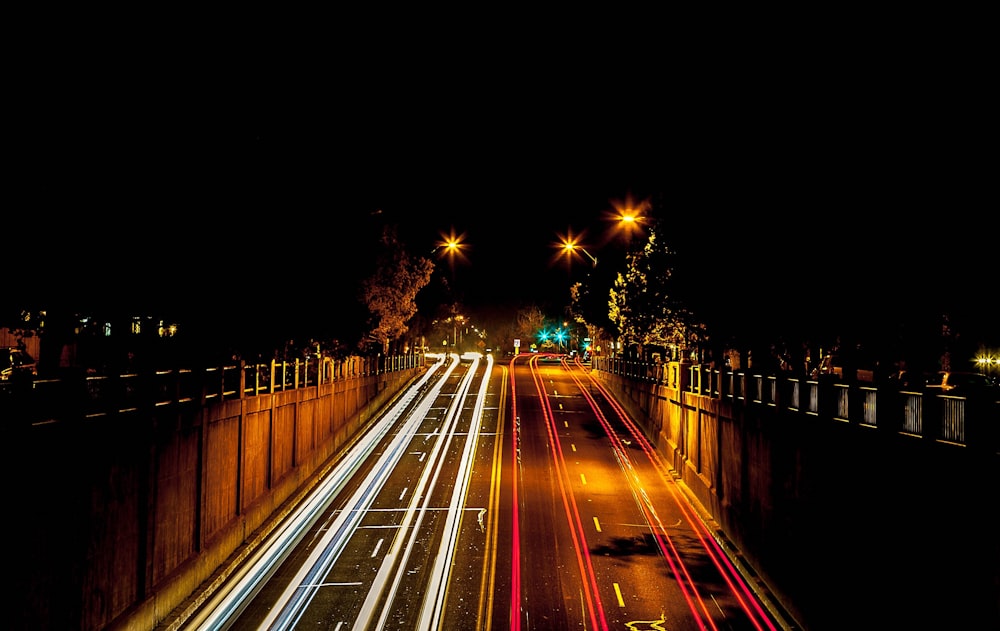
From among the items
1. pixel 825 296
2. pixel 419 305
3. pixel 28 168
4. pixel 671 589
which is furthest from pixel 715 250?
pixel 419 305

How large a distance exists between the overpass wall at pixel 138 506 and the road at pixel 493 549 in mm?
1153

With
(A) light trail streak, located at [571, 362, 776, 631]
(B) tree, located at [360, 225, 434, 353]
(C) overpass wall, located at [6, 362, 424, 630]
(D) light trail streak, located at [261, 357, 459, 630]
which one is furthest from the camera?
(B) tree, located at [360, 225, 434, 353]

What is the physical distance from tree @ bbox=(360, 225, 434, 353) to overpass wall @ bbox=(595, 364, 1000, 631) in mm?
28196

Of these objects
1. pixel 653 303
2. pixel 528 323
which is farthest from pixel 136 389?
pixel 528 323

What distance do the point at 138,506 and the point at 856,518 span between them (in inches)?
459

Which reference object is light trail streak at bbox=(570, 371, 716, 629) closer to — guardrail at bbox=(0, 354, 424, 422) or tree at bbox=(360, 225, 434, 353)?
guardrail at bbox=(0, 354, 424, 422)

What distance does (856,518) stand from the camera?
13.1m

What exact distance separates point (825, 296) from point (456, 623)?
60.7 feet

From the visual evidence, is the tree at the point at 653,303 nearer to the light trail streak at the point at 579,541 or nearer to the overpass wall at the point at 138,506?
the light trail streak at the point at 579,541

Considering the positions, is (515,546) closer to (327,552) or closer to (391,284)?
(327,552)

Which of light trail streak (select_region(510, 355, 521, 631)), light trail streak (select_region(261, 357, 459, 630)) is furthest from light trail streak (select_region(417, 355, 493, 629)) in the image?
light trail streak (select_region(261, 357, 459, 630))

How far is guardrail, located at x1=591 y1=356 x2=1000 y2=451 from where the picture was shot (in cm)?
969

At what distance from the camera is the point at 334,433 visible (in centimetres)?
3556

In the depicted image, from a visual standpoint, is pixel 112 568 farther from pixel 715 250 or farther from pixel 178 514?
pixel 715 250
